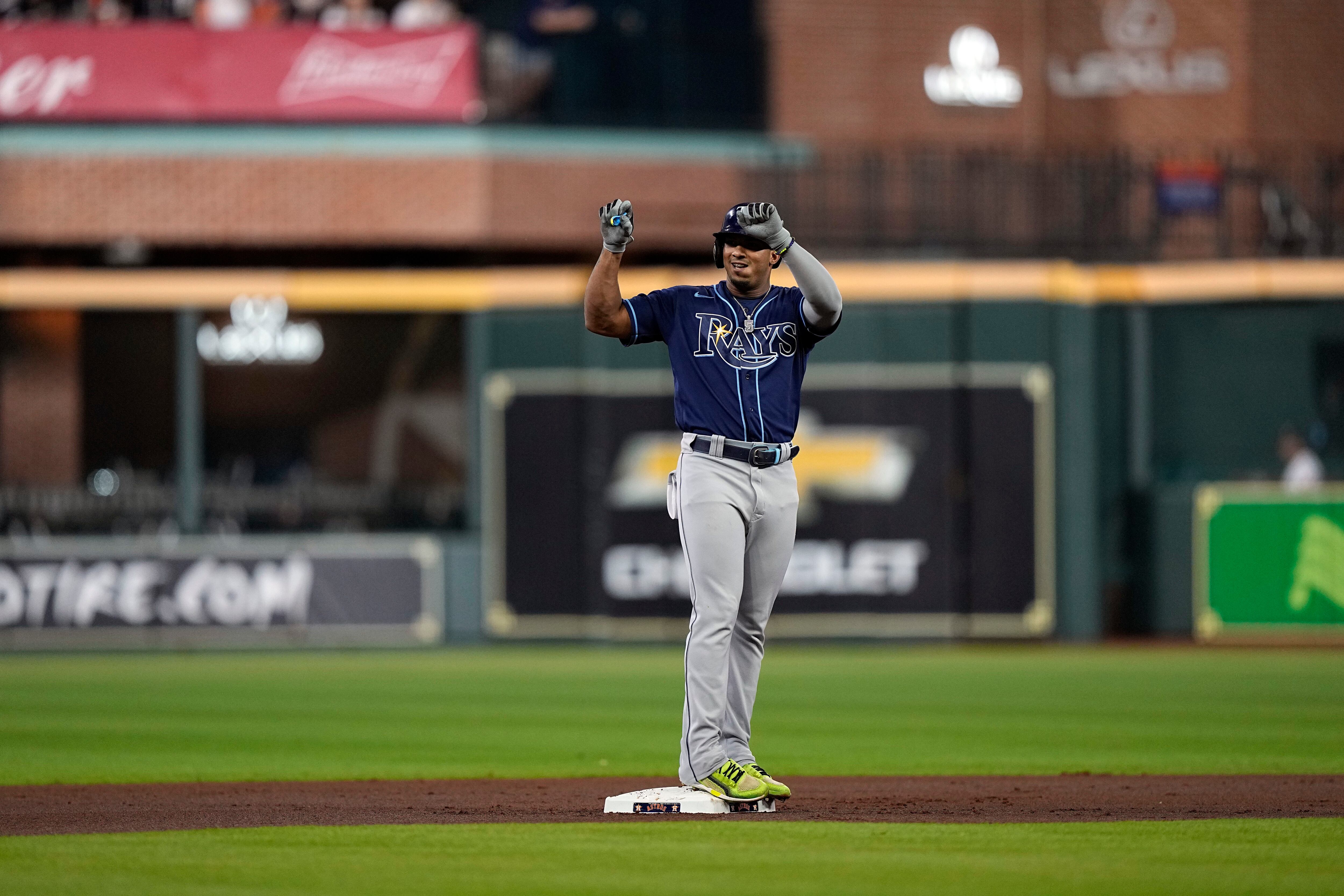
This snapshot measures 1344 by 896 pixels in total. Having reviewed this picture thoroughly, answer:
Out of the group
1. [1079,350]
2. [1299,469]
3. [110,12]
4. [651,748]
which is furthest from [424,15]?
[651,748]

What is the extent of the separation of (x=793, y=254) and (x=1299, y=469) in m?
13.9

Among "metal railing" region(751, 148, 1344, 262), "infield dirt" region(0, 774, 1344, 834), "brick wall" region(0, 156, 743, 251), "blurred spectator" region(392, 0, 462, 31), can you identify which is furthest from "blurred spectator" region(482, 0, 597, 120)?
"infield dirt" region(0, 774, 1344, 834)

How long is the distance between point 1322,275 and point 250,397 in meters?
11.6

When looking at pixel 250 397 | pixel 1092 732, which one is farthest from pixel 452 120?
pixel 1092 732

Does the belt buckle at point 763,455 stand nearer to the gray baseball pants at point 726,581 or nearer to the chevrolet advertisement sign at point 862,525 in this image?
the gray baseball pants at point 726,581

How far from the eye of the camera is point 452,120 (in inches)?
810

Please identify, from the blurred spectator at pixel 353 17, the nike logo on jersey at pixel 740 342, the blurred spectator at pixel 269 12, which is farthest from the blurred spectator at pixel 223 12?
the nike logo on jersey at pixel 740 342

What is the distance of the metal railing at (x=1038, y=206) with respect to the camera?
20875 mm

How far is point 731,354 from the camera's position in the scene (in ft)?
25.5

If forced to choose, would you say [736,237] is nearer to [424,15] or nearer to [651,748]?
[651,748]

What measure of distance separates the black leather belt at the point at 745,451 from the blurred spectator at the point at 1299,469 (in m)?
13.6

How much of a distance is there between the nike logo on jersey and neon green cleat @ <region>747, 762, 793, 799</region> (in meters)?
1.54

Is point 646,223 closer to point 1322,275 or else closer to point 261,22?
point 261,22

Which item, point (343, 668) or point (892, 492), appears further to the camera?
point (892, 492)
